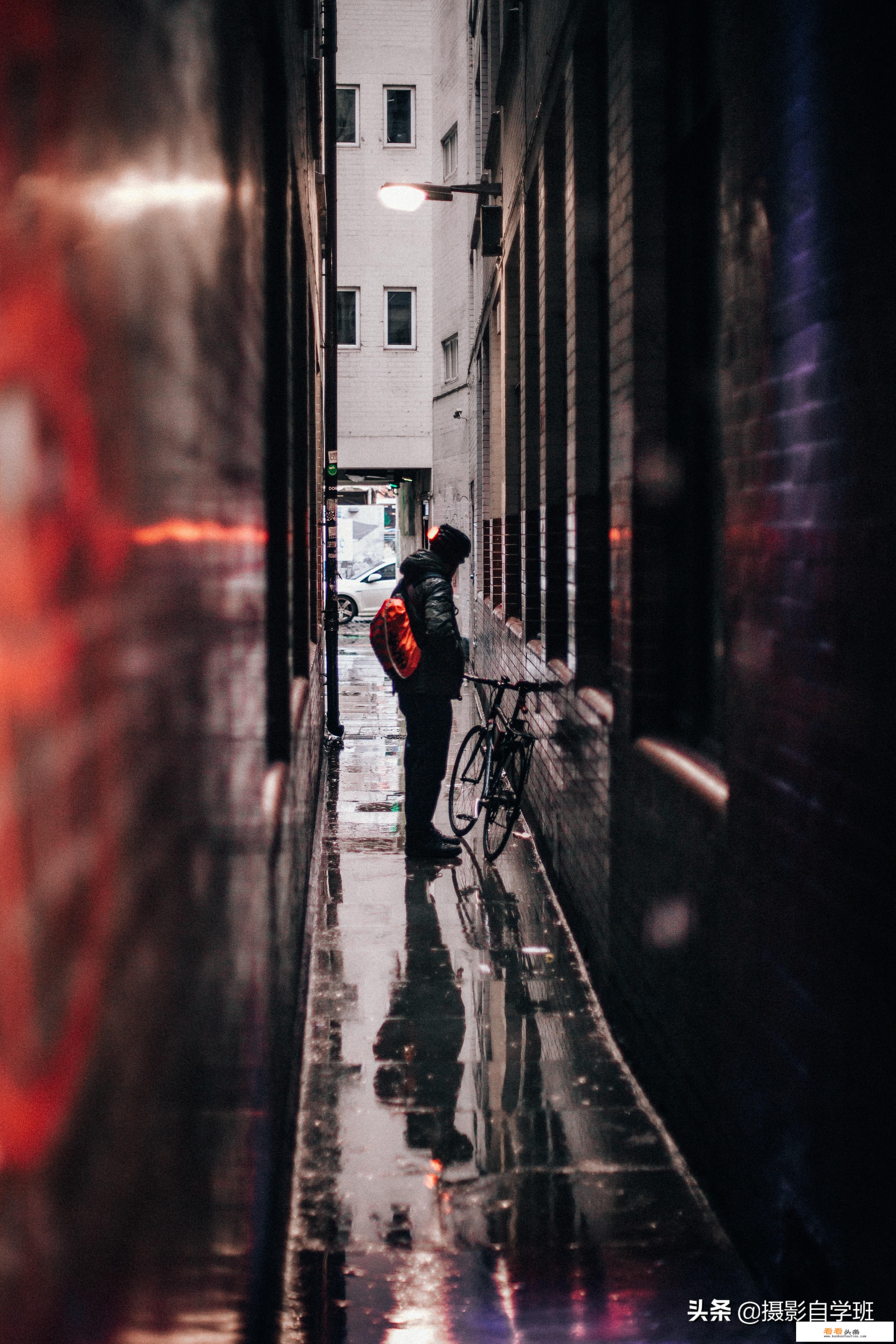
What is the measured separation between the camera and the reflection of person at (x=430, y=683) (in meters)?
7.83

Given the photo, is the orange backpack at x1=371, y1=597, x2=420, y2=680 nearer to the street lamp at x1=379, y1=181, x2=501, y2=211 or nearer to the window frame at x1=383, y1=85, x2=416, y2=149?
the street lamp at x1=379, y1=181, x2=501, y2=211

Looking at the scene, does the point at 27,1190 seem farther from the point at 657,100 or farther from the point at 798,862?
the point at 657,100

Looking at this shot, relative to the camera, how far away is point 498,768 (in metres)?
8.28

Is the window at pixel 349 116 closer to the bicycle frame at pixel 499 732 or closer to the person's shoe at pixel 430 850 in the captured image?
the bicycle frame at pixel 499 732

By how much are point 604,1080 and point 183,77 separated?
12.1 feet

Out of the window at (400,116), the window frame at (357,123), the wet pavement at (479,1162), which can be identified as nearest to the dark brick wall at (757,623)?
the wet pavement at (479,1162)

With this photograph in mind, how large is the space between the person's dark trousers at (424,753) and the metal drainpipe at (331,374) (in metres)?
4.41

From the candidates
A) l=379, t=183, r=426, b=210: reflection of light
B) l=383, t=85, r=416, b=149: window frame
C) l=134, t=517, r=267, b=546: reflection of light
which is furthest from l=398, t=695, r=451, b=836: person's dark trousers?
l=383, t=85, r=416, b=149: window frame

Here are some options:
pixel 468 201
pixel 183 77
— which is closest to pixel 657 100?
pixel 183 77

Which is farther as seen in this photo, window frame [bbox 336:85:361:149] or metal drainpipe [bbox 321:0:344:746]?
window frame [bbox 336:85:361:149]

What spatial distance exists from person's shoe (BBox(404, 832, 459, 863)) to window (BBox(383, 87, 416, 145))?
2227cm

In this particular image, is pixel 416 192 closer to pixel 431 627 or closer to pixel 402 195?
pixel 402 195

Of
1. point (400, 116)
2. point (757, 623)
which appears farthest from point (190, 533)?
point (400, 116)

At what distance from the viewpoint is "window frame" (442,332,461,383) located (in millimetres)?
23609
